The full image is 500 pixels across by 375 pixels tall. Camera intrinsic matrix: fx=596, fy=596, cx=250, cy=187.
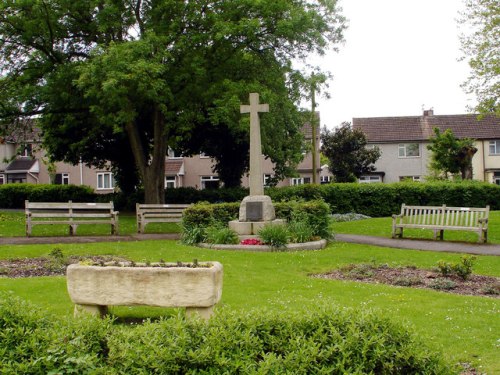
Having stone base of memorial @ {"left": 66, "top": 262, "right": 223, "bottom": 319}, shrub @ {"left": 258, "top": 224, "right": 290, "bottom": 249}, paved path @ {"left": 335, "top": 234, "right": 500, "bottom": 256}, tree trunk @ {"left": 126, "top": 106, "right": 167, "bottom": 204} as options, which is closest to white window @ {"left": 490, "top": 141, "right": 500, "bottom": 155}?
tree trunk @ {"left": 126, "top": 106, "right": 167, "bottom": 204}

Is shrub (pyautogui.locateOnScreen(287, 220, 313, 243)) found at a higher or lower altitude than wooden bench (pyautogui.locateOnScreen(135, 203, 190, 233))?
lower

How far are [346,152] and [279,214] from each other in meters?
32.4

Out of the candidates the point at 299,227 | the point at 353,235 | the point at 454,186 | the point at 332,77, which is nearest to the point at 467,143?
the point at 454,186

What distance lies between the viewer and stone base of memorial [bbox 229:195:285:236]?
1809 centimetres

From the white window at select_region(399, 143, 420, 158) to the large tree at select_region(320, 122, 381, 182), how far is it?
884cm

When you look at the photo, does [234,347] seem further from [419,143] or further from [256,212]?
[419,143]

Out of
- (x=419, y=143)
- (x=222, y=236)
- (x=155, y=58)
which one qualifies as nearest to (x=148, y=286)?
(x=222, y=236)

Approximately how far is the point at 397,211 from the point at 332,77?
8.86 meters

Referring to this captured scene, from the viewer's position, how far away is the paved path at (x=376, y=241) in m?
17.0

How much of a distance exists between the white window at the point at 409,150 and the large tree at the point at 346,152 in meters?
8.84

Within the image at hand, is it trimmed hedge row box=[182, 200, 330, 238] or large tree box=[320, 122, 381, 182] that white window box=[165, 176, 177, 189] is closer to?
large tree box=[320, 122, 381, 182]

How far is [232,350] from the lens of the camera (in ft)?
15.3

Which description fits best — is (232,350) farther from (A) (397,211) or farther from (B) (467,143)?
(B) (467,143)

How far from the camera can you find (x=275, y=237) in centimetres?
1645
